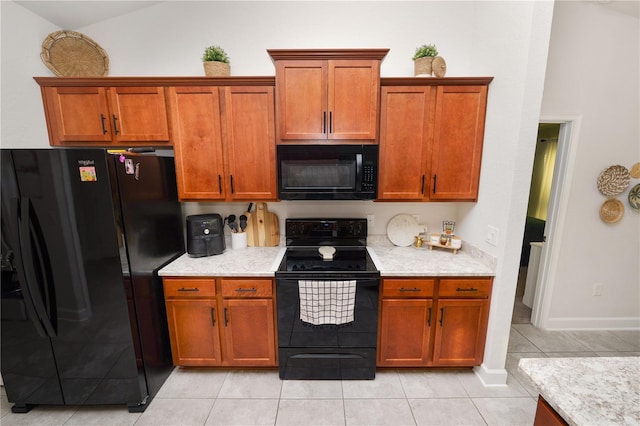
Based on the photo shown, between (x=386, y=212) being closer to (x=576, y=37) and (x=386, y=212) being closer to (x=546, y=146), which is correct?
(x=576, y=37)

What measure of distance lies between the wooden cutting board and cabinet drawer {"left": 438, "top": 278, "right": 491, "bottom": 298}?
149 cm

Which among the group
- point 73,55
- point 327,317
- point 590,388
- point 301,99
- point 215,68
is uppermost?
point 73,55

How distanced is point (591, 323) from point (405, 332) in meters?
2.30

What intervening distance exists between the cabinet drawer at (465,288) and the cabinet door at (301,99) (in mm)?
1467

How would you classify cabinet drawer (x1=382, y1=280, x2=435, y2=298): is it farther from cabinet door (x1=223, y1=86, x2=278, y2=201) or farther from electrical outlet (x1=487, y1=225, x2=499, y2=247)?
cabinet door (x1=223, y1=86, x2=278, y2=201)

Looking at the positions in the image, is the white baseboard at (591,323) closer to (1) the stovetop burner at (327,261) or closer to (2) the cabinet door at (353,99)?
(1) the stovetop burner at (327,261)

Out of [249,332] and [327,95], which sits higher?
[327,95]

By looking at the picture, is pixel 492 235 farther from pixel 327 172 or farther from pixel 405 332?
pixel 327 172

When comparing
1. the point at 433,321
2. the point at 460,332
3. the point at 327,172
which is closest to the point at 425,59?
the point at 327,172

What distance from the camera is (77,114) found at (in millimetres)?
1987

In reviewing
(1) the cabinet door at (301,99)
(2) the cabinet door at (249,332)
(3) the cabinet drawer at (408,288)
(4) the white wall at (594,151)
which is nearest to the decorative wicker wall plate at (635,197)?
(4) the white wall at (594,151)

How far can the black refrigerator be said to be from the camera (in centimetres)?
150

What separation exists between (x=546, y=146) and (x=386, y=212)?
4.17 metres

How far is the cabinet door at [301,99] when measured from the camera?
73.6 inches
